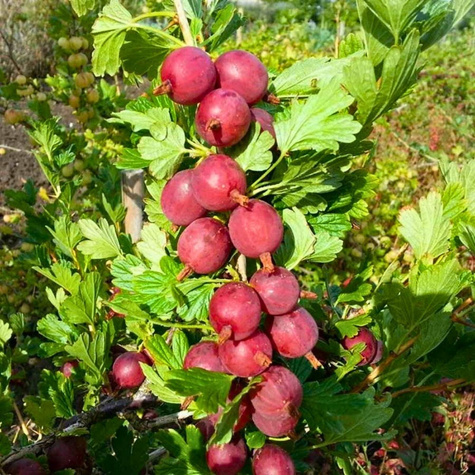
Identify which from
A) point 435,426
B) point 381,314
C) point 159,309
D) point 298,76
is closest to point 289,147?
point 298,76

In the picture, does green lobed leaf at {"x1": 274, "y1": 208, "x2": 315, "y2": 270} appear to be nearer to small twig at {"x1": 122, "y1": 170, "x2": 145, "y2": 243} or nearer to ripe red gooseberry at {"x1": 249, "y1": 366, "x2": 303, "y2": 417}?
ripe red gooseberry at {"x1": 249, "y1": 366, "x2": 303, "y2": 417}

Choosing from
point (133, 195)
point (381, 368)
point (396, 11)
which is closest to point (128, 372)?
point (381, 368)

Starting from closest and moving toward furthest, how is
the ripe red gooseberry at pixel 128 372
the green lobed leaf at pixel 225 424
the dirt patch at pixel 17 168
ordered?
the green lobed leaf at pixel 225 424, the ripe red gooseberry at pixel 128 372, the dirt patch at pixel 17 168

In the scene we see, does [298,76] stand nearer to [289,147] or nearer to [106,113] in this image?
[289,147]

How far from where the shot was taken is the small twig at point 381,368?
79 centimetres

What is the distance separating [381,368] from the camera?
2.62 feet

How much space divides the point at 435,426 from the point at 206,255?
1.76 meters

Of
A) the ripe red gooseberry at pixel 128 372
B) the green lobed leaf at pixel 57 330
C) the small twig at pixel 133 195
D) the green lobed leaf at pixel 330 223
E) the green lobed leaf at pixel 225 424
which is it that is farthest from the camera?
the small twig at pixel 133 195

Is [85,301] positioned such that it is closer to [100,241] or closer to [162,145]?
[100,241]

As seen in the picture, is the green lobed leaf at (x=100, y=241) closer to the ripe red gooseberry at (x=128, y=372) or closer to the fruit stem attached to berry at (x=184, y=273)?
the ripe red gooseberry at (x=128, y=372)

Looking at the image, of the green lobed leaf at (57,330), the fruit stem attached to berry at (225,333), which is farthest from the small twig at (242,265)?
the green lobed leaf at (57,330)

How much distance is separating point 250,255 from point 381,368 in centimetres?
33

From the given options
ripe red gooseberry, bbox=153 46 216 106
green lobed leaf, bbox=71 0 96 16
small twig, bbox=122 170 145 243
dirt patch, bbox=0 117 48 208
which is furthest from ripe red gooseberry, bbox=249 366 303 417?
dirt patch, bbox=0 117 48 208

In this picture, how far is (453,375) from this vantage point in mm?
817
